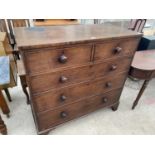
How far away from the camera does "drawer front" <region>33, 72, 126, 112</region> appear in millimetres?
1098

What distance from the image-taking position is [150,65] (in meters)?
1.37

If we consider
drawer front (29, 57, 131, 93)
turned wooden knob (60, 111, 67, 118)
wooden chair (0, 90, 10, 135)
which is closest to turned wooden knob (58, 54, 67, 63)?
drawer front (29, 57, 131, 93)

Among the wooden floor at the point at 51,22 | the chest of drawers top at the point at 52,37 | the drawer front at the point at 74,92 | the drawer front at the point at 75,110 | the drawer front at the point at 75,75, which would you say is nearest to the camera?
the chest of drawers top at the point at 52,37

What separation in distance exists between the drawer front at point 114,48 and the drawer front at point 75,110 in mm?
496

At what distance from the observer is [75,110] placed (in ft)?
4.57

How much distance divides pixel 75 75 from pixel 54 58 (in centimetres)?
26

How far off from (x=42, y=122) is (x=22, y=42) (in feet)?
2.55

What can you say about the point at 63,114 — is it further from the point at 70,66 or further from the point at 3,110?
the point at 3,110

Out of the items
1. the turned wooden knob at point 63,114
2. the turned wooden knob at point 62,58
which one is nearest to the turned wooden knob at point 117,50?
the turned wooden knob at point 62,58

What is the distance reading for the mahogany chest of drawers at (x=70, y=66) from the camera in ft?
2.87

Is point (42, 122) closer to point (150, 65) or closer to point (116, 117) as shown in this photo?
point (116, 117)

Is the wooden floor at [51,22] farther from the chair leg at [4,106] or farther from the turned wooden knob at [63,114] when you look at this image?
the turned wooden knob at [63,114]
